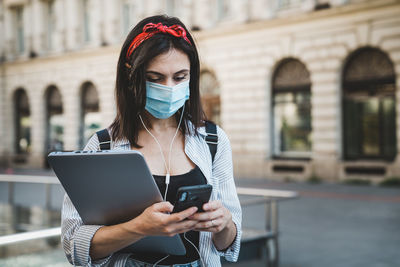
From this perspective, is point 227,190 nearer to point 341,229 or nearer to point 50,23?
point 341,229

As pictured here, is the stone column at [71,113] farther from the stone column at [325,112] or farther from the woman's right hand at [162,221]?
the woman's right hand at [162,221]

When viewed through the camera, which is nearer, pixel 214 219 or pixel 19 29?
pixel 214 219

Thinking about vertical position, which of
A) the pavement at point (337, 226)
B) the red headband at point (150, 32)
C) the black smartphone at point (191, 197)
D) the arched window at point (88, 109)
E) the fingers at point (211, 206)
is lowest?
the pavement at point (337, 226)

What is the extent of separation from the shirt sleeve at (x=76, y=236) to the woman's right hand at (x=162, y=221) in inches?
9.8

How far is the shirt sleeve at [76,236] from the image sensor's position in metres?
1.83

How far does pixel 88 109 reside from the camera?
2639 centimetres

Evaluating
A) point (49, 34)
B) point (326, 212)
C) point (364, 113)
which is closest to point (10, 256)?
point (326, 212)

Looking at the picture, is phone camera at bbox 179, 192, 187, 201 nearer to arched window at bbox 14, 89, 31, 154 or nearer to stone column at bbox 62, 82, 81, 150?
stone column at bbox 62, 82, 81, 150

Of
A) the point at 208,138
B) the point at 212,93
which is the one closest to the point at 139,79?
the point at 208,138

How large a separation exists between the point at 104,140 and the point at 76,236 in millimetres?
409

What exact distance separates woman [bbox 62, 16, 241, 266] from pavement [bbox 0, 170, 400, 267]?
3992 mm

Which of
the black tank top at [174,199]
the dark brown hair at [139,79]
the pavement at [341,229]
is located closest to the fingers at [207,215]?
the black tank top at [174,199]

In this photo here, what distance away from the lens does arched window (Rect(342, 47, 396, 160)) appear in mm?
16500

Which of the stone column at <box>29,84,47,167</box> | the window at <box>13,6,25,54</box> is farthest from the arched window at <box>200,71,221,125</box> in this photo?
the window at <box>13,6,25,54</box>
